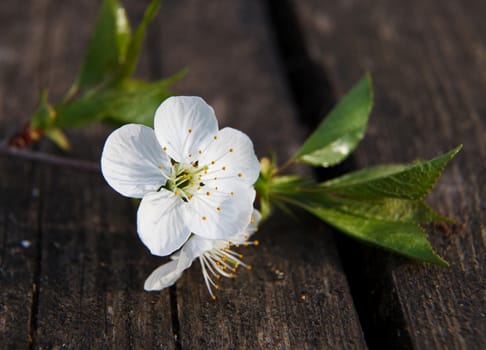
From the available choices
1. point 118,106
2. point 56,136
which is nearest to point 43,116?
point 56,136

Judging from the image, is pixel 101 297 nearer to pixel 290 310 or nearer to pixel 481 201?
pixel 290 310

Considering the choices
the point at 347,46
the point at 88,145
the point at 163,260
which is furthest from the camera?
the point at 347,46

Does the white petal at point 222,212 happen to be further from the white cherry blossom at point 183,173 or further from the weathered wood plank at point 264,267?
the weathered wood plank at point 264,267

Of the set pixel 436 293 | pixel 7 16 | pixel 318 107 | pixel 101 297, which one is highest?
pixel 436 293

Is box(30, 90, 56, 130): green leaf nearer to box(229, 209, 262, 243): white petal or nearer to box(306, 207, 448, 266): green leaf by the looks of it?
box(229, 209, 262, 243): white petal

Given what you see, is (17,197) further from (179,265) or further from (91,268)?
(179,265)

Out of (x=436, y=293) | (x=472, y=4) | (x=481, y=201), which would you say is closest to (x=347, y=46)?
(x=472, y=4)

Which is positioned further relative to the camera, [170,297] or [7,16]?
[7,16]
